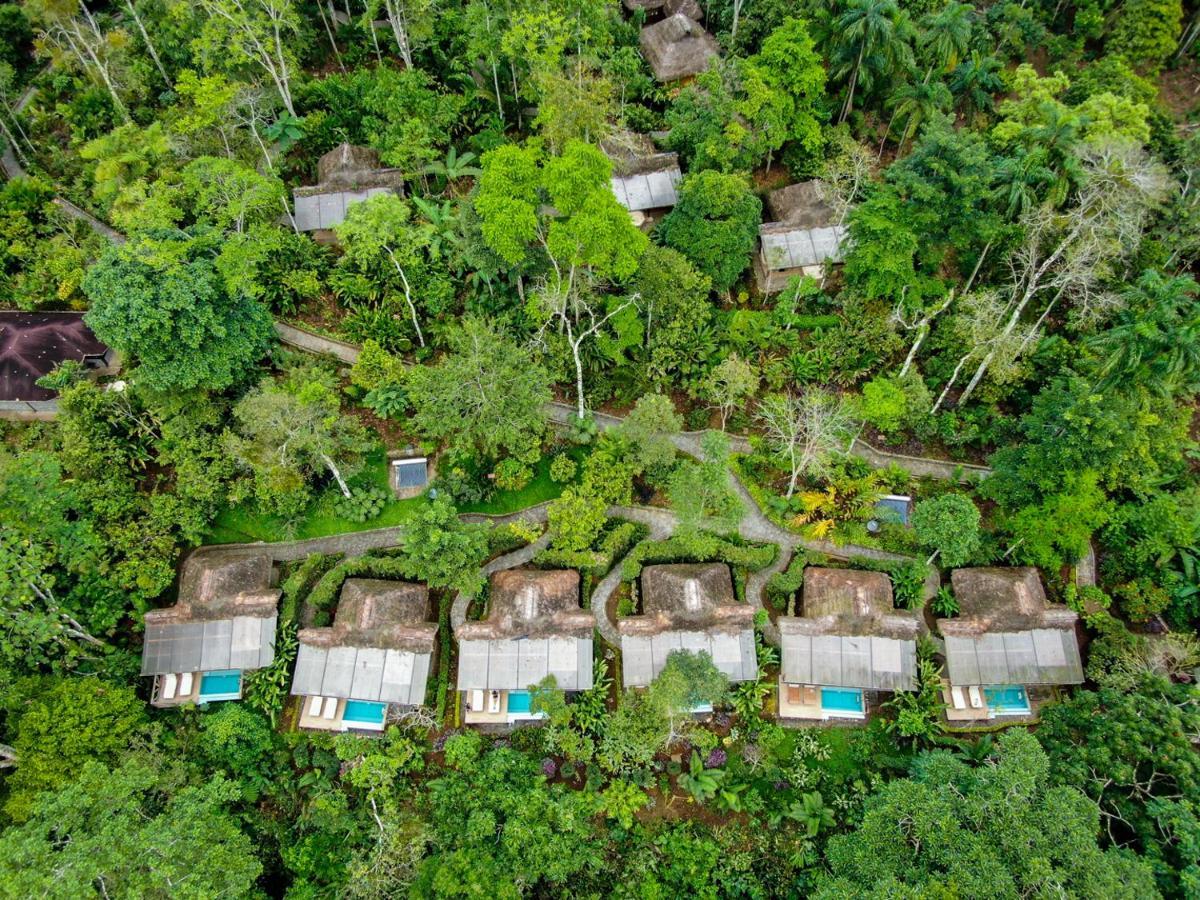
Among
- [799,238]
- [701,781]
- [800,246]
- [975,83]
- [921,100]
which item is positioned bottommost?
[701,781]

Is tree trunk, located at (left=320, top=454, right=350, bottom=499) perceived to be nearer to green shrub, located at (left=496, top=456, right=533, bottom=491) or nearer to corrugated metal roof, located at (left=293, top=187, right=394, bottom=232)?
green shrub, located at (left=496, top=456, right=533, bottom=491)

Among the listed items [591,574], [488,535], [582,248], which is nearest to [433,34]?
[582,248]

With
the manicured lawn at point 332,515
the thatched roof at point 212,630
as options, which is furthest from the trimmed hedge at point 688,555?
the thatched roof at point 212,630

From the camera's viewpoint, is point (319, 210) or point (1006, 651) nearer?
point (1006, 651)

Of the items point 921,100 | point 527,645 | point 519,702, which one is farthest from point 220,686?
point 921,100

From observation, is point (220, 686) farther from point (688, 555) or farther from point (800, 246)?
point (800, 246)

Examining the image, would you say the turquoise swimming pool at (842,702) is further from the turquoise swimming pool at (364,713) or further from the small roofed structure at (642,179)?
the small roofed structure at (642,179)
